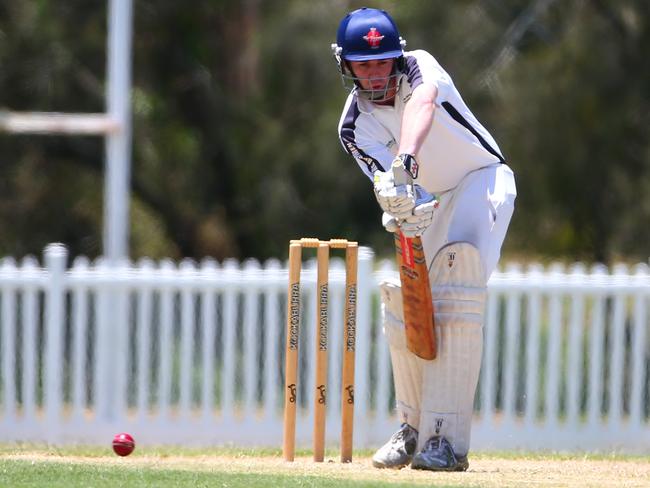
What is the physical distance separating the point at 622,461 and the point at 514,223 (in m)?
6.64

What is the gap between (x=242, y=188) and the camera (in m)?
14.6

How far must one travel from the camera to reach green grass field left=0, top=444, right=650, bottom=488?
512cm

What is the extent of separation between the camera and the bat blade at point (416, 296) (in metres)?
5.56

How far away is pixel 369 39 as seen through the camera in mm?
5566

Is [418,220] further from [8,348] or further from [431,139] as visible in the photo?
[8,348]

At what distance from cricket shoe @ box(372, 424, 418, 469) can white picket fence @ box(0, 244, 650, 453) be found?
3598mm

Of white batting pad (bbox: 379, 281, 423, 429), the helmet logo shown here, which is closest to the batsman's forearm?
the helmet logo

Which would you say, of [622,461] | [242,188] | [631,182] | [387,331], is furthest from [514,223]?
[387,331]

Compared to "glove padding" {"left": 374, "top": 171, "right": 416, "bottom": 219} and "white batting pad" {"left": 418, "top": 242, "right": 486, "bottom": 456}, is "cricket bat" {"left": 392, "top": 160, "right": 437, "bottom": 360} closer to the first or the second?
"white batting pad" {"left": 418, "top": 242, "right": 486, "bottom": 456}

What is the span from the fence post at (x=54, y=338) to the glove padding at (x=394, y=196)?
15.5 ft

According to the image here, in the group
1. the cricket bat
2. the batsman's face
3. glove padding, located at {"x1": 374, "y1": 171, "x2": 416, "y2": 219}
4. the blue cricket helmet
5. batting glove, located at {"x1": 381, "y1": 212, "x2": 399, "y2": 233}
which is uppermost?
the blue cricket helmet

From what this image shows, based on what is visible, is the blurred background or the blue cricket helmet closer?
the blue cricket helmet

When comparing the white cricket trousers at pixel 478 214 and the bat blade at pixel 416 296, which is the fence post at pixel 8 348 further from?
the bat blade at pixel 416 296

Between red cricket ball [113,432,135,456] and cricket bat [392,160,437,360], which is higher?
cricket bat [392,160,437,360]
